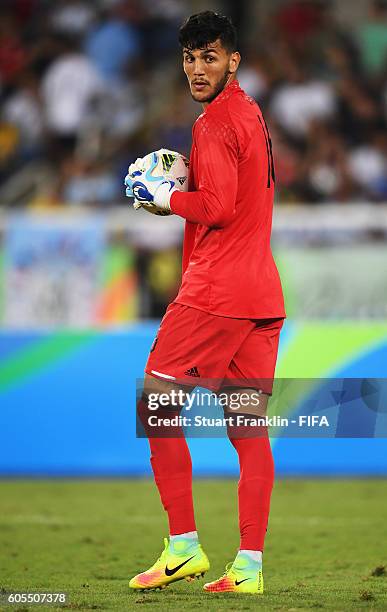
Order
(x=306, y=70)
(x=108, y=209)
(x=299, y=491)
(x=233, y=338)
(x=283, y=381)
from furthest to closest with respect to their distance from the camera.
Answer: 1. (x=306, y=70)
2. (x=108, y=209)
3. (x=299, y=491)
4. (x=283, y=381)
5. (x=233, y=338)

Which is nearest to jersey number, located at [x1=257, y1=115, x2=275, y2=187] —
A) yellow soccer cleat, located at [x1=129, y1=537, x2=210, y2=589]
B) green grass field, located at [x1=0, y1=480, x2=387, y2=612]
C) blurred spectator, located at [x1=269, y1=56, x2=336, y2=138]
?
yellow soccer cleat, located at [x1=129, y1=537, x2=210, y2=589]

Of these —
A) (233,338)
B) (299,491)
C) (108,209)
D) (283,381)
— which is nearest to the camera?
(233,338)

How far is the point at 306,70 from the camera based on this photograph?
14.2 m

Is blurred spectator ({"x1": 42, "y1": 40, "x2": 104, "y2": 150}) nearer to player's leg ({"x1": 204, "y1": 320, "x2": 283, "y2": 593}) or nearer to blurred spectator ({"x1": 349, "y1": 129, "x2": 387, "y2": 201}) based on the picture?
blurred spectator ({"x1": 349, "y1": 129, "x2": 387, "y2": 201})

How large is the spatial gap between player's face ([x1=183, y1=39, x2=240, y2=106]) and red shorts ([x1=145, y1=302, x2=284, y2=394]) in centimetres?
88

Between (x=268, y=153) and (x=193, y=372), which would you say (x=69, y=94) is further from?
(x=193, y=372)

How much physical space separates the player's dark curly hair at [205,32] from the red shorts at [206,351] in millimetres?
1064

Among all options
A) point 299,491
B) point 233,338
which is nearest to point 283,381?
point 233,338

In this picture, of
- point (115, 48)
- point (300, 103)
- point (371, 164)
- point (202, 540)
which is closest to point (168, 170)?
point (202, 540)

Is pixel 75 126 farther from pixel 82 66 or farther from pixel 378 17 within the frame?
pixel 378 17

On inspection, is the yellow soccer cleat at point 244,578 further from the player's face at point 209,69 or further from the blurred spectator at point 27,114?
the blurred spectator at point 27,114

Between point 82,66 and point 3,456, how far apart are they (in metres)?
6.50

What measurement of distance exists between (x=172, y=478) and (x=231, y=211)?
3.69ft

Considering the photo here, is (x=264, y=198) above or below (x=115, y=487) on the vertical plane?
above
